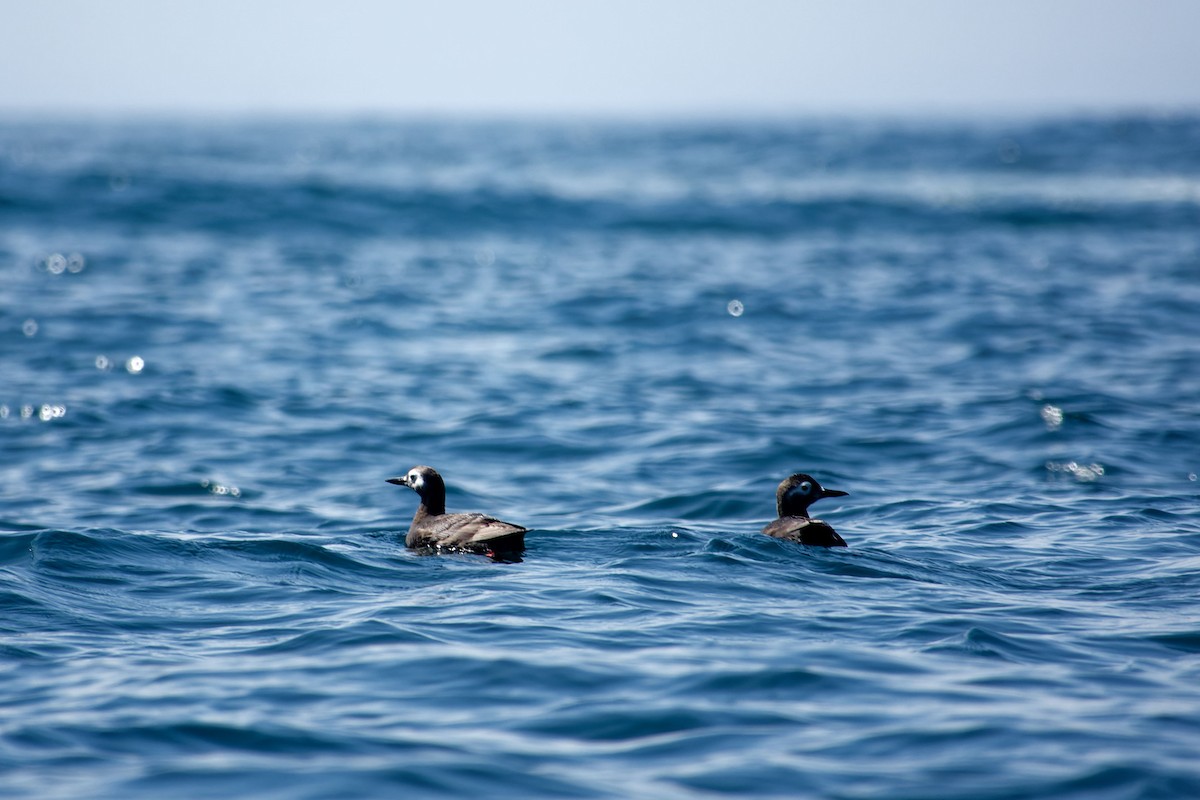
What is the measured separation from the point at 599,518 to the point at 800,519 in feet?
7.57

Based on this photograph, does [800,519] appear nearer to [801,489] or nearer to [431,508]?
[801,489]

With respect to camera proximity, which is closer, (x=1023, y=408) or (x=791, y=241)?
(x=1023, y=408)

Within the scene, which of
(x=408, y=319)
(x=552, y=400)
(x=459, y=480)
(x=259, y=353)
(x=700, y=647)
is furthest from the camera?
(x=408, y=319)

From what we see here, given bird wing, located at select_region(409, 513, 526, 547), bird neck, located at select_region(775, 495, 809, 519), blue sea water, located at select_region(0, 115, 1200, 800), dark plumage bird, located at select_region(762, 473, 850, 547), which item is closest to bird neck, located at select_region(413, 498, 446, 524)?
bird wing, located at select_region(409, 513, 526, 547)

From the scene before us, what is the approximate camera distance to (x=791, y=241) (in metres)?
35.1

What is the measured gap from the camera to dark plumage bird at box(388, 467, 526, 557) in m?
10.3

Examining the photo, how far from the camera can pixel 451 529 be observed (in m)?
10.7

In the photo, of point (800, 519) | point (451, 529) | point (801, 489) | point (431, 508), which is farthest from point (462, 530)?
point (801, 489)

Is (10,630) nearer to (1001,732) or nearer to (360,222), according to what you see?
(1001,732)

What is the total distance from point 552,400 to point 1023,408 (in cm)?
640

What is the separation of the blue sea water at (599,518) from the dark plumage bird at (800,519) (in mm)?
194

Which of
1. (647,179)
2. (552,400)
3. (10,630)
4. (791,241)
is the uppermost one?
(647,179)

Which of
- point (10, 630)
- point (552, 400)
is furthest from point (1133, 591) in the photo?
point (552, 400)

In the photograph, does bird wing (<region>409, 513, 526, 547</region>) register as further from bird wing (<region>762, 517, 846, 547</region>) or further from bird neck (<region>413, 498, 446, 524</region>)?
bird wing (<region>762, 517, 846, 547</region>)
